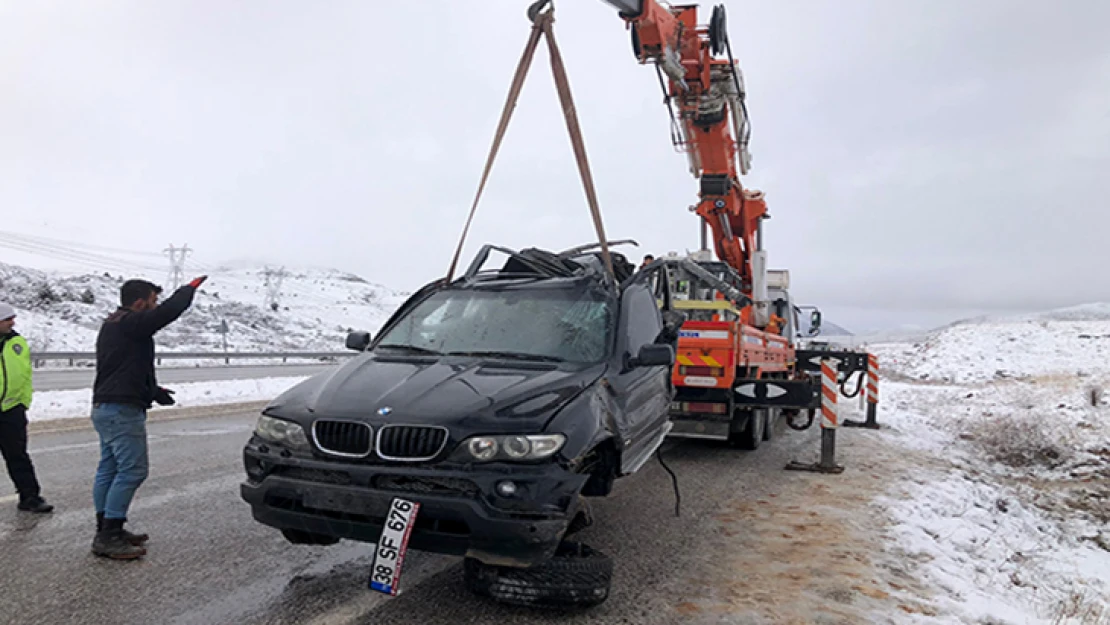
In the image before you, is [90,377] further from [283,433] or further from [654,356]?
[654,356]

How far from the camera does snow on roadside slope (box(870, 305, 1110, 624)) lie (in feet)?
14.9

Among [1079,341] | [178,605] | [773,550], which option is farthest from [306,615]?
[1079,341]

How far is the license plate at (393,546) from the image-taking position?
10.2 feet

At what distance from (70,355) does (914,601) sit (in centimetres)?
2658

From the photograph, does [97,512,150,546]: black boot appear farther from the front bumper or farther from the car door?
the car door

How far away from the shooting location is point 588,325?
4566 mm

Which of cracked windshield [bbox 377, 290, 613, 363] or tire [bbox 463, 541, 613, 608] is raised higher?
cracked windshield [bbox 377, 290, 613, 363]

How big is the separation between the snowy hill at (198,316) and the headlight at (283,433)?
34.0 m

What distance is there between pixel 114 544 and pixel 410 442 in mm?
2360

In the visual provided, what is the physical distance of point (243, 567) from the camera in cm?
411

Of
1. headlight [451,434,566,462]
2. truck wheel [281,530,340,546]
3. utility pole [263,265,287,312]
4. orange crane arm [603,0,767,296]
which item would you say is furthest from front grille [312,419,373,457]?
utility pole [263,265,287,312]

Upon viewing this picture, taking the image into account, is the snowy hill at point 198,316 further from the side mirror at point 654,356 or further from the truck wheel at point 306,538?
the side mirror at point 654,356

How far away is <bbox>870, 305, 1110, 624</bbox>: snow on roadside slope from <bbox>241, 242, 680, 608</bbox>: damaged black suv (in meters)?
2.29

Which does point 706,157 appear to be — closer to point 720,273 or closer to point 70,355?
point 720,273
